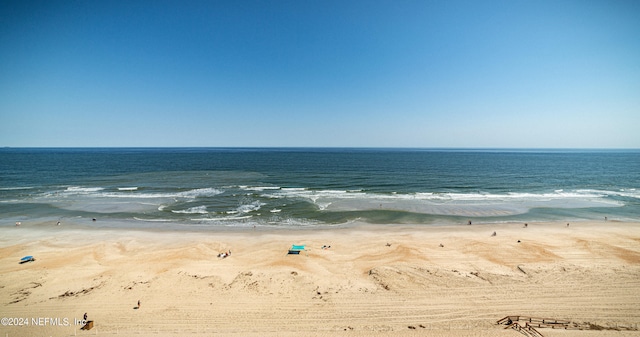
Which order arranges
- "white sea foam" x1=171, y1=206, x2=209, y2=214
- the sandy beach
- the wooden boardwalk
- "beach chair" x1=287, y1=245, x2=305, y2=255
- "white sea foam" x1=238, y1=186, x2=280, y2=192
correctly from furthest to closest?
1. "white sea foam" x1=238, y1=186, x2=280, y2=192
2. "white sea foam" x1=171, y1=206, x2=209, y2=214
3. "beach chair" x1=287, y1=245, x2=305, y2=255
4. the sandy beach
5. the wooden boardwalk

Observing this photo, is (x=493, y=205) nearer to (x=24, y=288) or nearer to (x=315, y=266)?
(x=315, y=266)

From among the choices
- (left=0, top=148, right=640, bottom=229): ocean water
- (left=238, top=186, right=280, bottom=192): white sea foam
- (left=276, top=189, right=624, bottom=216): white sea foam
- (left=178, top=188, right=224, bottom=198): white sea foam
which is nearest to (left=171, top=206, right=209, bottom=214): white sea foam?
(left=0, top=148, right=640, bottom=229): ocean water

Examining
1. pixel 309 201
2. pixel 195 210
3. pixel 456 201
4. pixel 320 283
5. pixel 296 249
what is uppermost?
pixel 456 201

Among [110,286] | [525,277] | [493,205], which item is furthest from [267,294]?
[493,205]

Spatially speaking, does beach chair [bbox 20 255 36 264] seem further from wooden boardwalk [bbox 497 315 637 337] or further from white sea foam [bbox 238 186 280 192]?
wooden boardwalk [bbox 497 315 637 337]

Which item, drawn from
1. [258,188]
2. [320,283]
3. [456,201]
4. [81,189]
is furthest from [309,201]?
[81,189]

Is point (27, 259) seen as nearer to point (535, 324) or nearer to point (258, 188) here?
point (258, 188)

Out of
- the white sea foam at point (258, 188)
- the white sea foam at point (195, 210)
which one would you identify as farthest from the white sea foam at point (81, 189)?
the white sea foam at point (258, 188)

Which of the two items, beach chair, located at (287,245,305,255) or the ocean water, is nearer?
beach chair, located at (287,245,305,255)

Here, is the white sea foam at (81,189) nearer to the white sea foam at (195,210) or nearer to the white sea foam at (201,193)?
the white sea foam at (201,193)
